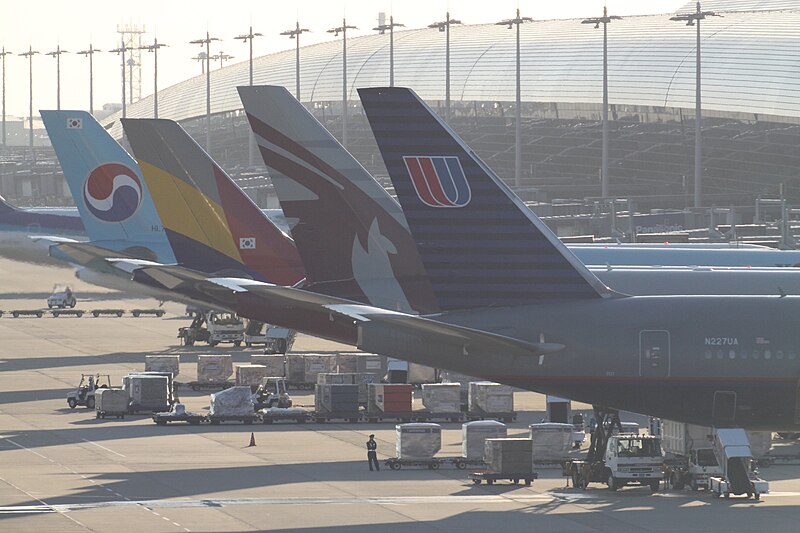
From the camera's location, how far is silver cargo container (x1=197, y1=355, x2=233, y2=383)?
2442 inches

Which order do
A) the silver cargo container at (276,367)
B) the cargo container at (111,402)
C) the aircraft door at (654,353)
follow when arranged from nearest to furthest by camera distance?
1. the aircraft door at (654,353)
2. the cargo container at (111,402)
3. the silver cargo container at (276,367)

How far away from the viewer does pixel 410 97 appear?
36.4m

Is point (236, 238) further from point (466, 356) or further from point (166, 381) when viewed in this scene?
point (466, 356)

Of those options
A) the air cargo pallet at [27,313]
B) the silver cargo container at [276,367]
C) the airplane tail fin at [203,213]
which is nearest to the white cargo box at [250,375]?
the silver cargo container at [276,367]

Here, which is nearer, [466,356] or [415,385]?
[466,356]

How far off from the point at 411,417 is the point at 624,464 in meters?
14.8

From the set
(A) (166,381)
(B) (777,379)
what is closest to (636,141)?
(A) (166,381)

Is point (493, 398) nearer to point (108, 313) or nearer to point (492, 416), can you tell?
point (492, 416)

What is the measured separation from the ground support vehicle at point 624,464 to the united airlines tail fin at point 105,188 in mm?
36884

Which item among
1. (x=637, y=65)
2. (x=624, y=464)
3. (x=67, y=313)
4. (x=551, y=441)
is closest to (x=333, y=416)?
(x=551, y=441)

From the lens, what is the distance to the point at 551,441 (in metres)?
42.6

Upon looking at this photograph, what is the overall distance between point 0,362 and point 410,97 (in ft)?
134

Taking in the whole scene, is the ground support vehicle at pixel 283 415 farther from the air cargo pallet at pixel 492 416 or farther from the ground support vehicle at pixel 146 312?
the ground support vehicle at pixel 146 312

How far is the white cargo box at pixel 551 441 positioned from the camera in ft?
139
